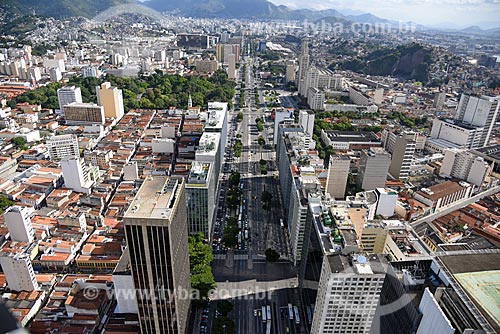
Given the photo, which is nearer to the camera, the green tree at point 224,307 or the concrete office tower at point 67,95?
the green tree at point 224,307

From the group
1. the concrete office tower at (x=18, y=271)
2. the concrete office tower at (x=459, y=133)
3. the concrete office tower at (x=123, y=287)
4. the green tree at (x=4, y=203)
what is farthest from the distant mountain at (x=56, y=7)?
the concrete office tower at (x=459, y=133)

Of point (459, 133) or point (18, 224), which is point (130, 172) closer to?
point (18, 224)

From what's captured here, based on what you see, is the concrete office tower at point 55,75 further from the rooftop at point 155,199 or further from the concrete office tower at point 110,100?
the rooftop at point 155,199

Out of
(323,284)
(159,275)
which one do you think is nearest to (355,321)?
(323,284)

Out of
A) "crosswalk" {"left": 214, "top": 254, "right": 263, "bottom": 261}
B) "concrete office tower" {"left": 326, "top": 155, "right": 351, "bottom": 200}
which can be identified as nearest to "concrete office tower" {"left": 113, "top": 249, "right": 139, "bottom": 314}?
"crosswalk" {"left": 214, "top": 254, "right": 263, "bottom": 261}

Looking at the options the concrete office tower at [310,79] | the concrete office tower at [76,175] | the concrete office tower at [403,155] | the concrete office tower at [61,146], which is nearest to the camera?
the concrete office tower at [76,175]

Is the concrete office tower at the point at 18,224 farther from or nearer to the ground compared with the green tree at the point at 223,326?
farther from the ground

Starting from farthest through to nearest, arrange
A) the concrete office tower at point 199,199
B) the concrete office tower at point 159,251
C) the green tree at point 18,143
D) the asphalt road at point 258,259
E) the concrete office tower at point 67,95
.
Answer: the concrete office tower at point 67,95, the green tree at point 18,143, the concrete office tower at point 199,199, the asphalt road at point 258,259, the concrete office tower at point 159,251

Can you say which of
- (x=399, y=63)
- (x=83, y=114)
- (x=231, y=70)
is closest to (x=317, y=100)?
(x=231, y=70)

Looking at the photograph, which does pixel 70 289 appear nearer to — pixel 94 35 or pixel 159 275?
pixel 159 275
